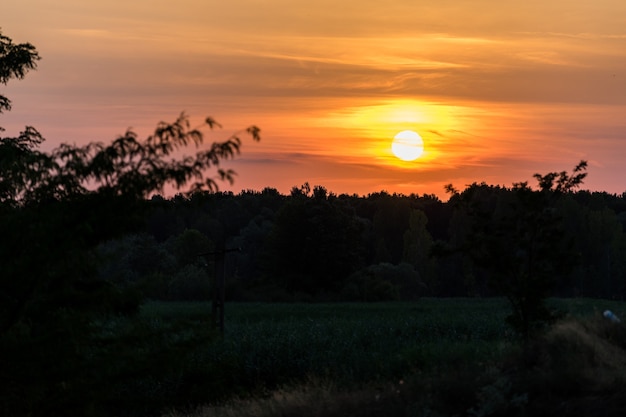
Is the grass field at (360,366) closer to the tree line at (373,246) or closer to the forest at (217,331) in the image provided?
the forest at (217,331)

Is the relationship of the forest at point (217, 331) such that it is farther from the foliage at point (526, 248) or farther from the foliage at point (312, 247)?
the foliage at point (312, 247)

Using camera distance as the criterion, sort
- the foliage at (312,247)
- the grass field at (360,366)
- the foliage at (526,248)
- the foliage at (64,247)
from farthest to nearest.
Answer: the foliage at (312,247) < the foliage at (526,248) < the grass field at (360,366) < the foliage at (64,247)

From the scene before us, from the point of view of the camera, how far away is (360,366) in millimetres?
32531

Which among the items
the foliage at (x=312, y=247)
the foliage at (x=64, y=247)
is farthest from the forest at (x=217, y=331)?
the foliage at (x=312, y=247)

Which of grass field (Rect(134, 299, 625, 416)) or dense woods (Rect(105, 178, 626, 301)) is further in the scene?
dense woods (Rect(105, 178, 626, 301))

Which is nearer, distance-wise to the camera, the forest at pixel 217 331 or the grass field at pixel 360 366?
the forest at pixel 217 331

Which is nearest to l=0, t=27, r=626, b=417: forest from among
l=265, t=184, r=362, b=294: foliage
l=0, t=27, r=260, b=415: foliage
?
l=0, t=27, r=260, b=415: foliage

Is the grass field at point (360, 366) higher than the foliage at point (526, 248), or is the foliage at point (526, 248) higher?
the foliage at point (526, 248)

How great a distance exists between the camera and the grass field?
58.1ft

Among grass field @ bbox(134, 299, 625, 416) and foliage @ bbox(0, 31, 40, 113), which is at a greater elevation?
foliage @ bbox(0, 31, 40, 113)

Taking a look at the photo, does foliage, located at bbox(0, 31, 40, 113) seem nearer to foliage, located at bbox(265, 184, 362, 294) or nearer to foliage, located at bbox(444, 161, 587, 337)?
foliage, located at bbox(444, 161, 587, 337)

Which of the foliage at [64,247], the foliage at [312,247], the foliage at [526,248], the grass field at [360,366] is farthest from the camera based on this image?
the foliage at [312,247]

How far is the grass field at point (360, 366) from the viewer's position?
17.7m

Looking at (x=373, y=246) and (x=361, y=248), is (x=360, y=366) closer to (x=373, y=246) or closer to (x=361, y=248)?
(x=361, y=248)
